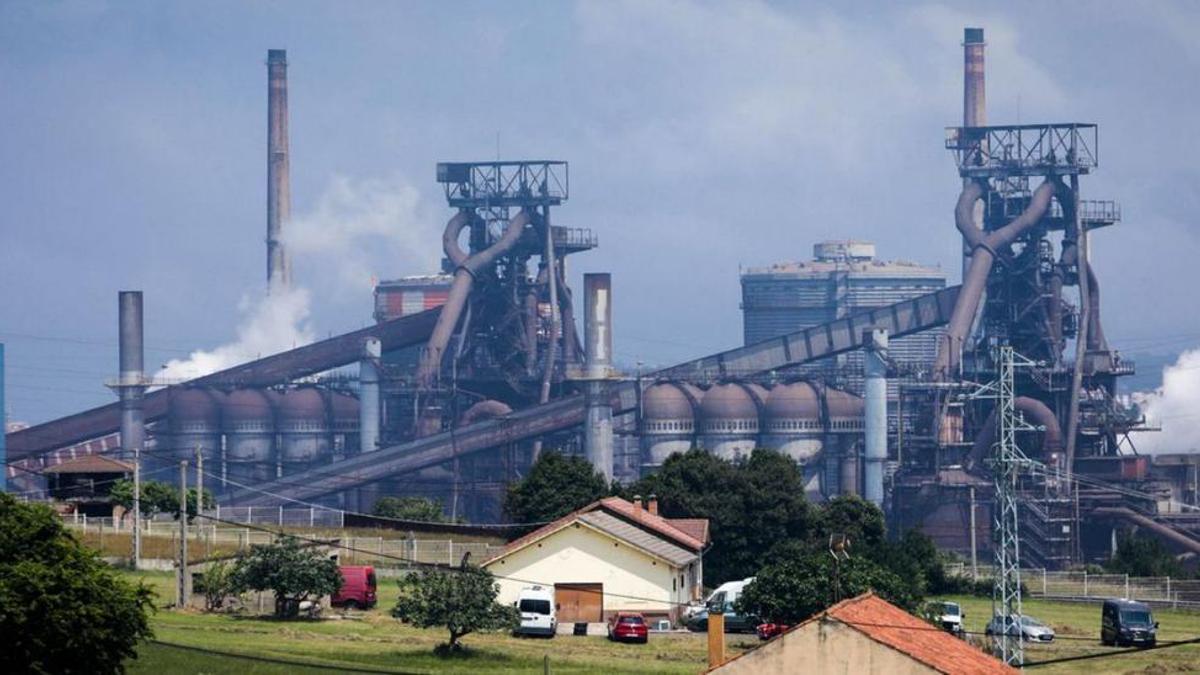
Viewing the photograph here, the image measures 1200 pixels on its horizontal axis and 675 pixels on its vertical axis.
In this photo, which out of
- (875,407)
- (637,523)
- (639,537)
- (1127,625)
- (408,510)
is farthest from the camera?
(875,407)

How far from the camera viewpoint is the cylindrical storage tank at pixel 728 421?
154 meters

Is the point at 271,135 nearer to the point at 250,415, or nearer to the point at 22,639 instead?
the point at 250,415

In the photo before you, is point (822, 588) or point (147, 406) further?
point (147, 406)

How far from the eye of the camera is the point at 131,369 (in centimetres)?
16250

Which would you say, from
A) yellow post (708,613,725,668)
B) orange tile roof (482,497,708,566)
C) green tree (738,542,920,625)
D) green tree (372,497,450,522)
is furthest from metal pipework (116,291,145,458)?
yellow post (708,613,725,668)

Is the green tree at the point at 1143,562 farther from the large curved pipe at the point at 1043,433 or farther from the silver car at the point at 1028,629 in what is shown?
the large curved pipe at the point at 1043,433

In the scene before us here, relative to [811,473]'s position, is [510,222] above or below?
above

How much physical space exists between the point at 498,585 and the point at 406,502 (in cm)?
4998

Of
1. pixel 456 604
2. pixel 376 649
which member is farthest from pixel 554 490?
pixel 376 649

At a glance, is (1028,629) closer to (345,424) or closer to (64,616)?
(64,616)

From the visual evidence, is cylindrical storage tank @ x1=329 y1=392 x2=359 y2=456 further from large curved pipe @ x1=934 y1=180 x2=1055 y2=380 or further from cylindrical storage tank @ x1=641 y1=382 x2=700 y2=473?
large curved pipe @ x1=934 y1=180 x2=1055 y2=380

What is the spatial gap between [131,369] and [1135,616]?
113 m

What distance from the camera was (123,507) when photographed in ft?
267

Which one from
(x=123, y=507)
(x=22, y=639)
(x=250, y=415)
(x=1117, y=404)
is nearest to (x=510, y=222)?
(x=250, y=415)
